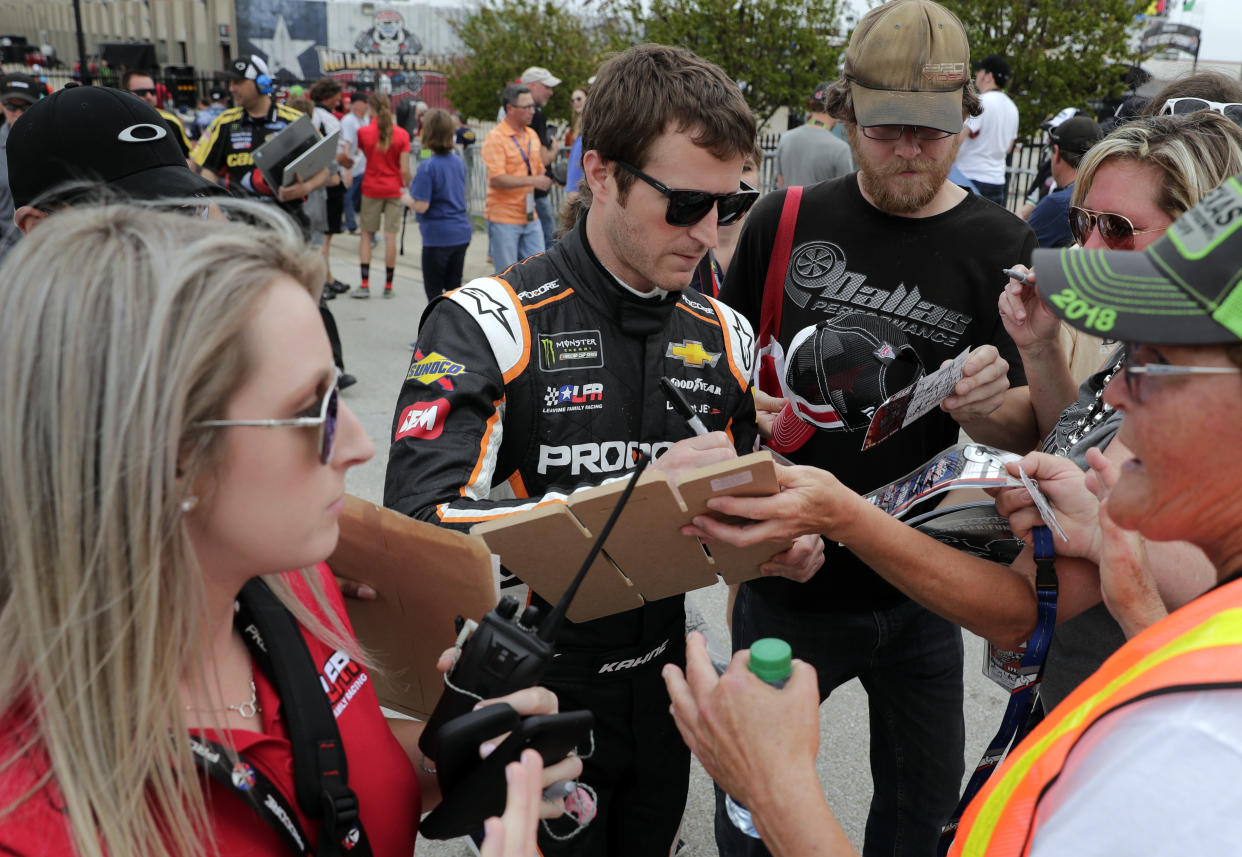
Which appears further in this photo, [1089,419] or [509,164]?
[509,164]

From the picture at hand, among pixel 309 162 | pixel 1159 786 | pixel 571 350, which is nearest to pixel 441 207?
pixel 309 162

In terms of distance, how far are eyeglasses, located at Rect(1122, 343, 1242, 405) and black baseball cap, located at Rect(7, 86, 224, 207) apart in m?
2.43

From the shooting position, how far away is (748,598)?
107 inches

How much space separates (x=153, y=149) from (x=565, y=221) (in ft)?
5.39

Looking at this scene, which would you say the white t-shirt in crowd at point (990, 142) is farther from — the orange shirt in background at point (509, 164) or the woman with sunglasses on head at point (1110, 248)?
the woman with sunglasses on head at point (1110, 248)

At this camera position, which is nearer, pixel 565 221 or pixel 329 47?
pixel 565 221

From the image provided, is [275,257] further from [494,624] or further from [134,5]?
[134,5]

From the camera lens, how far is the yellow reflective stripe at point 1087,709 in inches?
35.8

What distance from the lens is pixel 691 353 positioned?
7.23ft

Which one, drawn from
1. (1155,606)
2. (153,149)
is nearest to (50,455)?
(1155,606)

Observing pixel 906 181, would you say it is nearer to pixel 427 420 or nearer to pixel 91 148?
pixel 427 420

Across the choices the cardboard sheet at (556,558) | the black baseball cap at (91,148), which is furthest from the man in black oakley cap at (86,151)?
the cardboard sheet at (556,558)

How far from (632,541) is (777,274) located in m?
1.31

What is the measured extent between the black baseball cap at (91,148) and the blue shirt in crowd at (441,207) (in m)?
6.09
